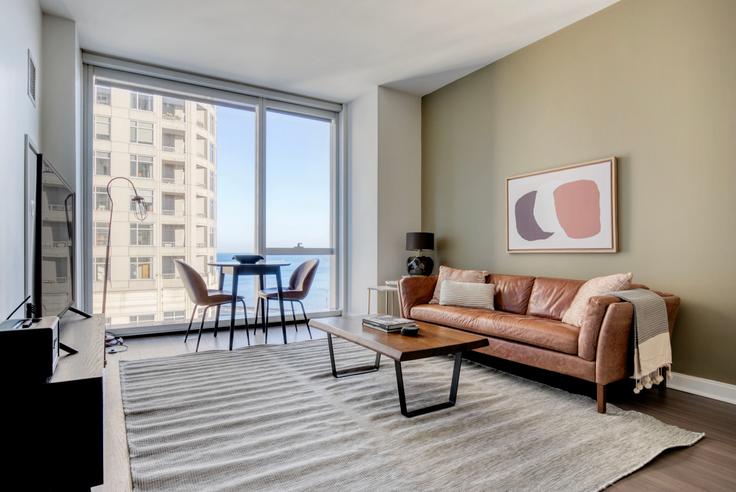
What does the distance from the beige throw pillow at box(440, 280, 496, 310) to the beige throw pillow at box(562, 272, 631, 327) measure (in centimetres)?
79

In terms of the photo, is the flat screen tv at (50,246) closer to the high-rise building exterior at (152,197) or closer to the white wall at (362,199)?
the high-rise building exterior at (152,197)

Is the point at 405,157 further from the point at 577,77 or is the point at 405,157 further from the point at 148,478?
the point at 148,478

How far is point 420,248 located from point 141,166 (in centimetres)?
330

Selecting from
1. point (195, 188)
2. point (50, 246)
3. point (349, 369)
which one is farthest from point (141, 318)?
point (349, 369)

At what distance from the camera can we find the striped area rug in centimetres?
176

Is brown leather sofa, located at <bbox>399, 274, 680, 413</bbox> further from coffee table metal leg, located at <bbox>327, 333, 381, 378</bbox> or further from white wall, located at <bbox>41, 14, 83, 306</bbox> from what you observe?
white wall, located at <bbox>41, 14, 83, 306</bbox>

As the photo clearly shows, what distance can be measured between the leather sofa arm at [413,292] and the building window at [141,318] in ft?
9.41

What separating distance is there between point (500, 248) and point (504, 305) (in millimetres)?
777

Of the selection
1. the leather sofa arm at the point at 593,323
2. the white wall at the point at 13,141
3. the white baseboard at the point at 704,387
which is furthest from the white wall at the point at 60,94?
the white baseboard at the point at 704,387

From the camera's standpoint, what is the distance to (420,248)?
4887 millimetres

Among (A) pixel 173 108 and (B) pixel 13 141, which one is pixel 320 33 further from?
(B) pixel 13 141

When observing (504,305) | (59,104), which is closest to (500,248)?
(504,305)

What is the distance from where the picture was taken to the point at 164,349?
4.04m

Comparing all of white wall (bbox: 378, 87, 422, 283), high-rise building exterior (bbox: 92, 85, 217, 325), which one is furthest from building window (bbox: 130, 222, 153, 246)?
white wall (bbox: 378, 87, 422, 283)
